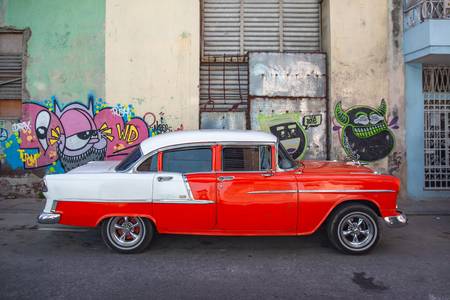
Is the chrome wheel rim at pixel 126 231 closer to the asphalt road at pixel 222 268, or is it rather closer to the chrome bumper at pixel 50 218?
the asphalt road at pixel 222 268

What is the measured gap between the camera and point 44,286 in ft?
14.4

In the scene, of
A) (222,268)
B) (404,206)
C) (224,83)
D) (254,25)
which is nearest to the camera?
(222,268)

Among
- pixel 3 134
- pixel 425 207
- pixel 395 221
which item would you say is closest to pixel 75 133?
pixel 3 134

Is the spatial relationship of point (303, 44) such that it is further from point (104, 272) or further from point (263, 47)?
point (104, 272)

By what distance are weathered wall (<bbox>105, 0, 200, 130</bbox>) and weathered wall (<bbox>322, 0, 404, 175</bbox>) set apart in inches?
138

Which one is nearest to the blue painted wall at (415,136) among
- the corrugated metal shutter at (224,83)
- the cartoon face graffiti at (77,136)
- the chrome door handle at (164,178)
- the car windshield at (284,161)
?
the corrugated metal shutter at (224,83)

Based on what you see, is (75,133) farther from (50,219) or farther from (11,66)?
(50,219)

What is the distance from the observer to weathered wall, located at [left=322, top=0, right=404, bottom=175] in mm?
10172

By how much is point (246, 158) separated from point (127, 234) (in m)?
1.95

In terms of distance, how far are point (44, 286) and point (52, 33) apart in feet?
25.4

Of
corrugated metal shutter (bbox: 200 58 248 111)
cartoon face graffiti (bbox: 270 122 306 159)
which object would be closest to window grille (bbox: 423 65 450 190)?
cartoon face graffiti (bbox: 270 122 306 159)

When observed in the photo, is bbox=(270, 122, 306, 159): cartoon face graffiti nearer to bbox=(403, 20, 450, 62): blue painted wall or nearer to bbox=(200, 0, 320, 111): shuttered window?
bbox=(200, 0, 320, 111): shuttered window

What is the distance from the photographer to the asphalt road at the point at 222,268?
4.26 m

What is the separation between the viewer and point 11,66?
10320 mm
